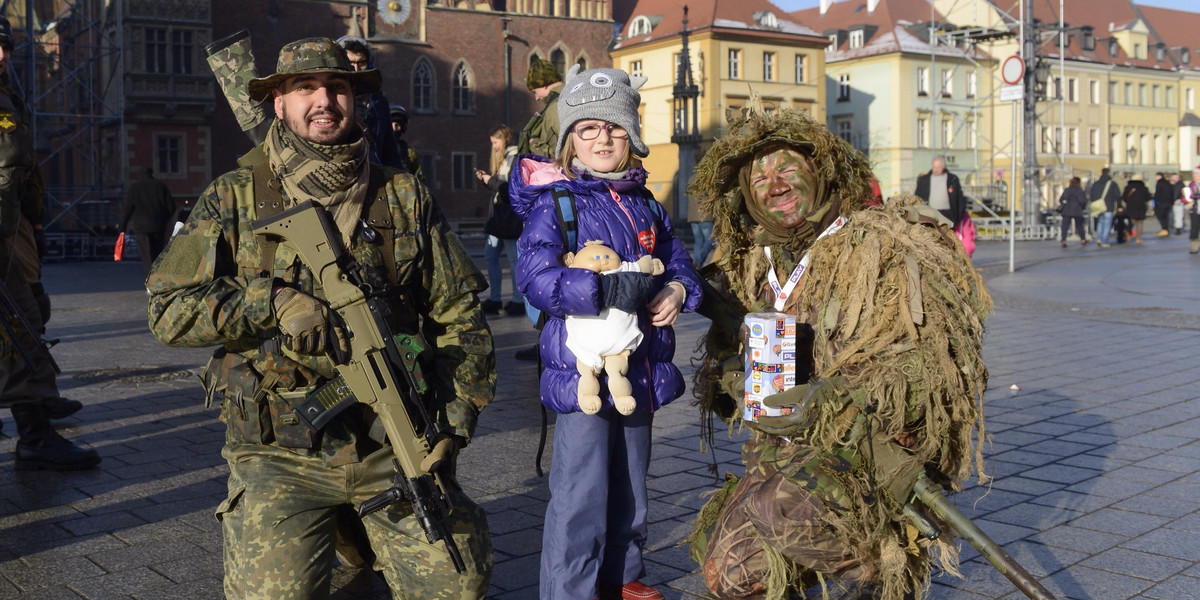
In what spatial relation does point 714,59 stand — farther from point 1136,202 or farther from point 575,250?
point 575,250

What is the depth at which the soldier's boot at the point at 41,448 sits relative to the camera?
20.2 feet

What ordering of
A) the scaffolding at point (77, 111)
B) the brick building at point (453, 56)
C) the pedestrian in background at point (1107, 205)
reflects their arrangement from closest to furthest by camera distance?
the pedestrian in background at point (1107, 205) < the scaffolding at point (77, 111) < the brick building at point (453, 56)

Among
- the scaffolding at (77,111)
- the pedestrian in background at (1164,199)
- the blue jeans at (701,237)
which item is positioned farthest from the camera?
the scaffolding at (77,111)

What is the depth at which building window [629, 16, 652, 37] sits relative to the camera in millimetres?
65438

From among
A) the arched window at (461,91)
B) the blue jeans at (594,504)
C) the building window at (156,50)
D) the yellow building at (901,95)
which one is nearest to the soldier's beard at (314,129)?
the blue jeans at (594,504)

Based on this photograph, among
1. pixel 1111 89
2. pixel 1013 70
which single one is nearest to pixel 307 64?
pixel 1013 70

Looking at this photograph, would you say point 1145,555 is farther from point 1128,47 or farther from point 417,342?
point 1128,47

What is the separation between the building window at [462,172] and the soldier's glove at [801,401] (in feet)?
174

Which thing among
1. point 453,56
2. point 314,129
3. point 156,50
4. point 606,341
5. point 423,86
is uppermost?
point 453,56

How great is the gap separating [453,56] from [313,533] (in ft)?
180

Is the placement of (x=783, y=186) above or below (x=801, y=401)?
above

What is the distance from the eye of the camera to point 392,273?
3.64 metres

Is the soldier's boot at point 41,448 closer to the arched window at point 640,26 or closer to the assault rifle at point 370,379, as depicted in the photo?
the assault rifle at point 370,379

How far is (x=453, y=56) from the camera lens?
186ft
